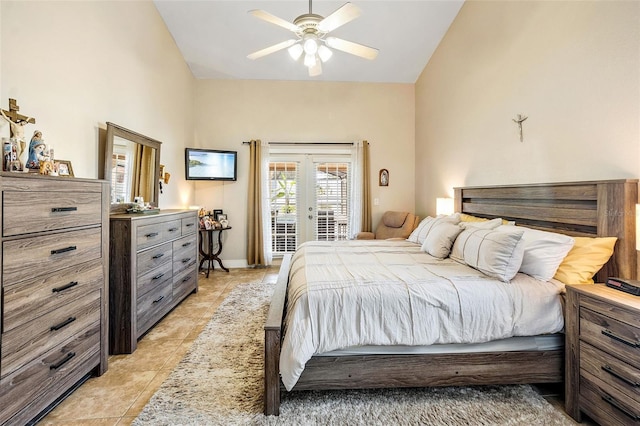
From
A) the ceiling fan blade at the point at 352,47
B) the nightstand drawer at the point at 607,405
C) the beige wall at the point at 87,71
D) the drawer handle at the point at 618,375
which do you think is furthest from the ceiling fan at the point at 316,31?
the nightstand drawer at the point at 607,405

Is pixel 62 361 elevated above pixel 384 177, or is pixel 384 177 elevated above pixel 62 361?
pixel 384 177

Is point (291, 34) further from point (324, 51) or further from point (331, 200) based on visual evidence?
point (331, 200)

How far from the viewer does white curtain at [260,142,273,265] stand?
4973 mm

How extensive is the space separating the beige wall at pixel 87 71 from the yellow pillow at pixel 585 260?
362 centimetres

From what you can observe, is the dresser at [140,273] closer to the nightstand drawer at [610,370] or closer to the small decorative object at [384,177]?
the nightstand drawer at [610,370]

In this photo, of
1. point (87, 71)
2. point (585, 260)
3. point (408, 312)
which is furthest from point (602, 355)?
point (87, 71)

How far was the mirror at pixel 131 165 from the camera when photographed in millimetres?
2779

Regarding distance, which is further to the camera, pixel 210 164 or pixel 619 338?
pixel 210 164

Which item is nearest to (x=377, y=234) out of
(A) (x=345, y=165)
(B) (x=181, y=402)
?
(A) (x=345, y=165)

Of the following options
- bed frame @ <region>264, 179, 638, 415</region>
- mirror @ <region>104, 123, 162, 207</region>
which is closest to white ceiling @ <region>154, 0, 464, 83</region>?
mirror @ <region>104, 123, 162, 207</region>

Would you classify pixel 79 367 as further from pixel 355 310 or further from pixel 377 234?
pixel 377 234

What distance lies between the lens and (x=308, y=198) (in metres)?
5.18

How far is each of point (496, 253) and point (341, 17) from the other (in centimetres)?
207

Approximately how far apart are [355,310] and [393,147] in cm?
398
